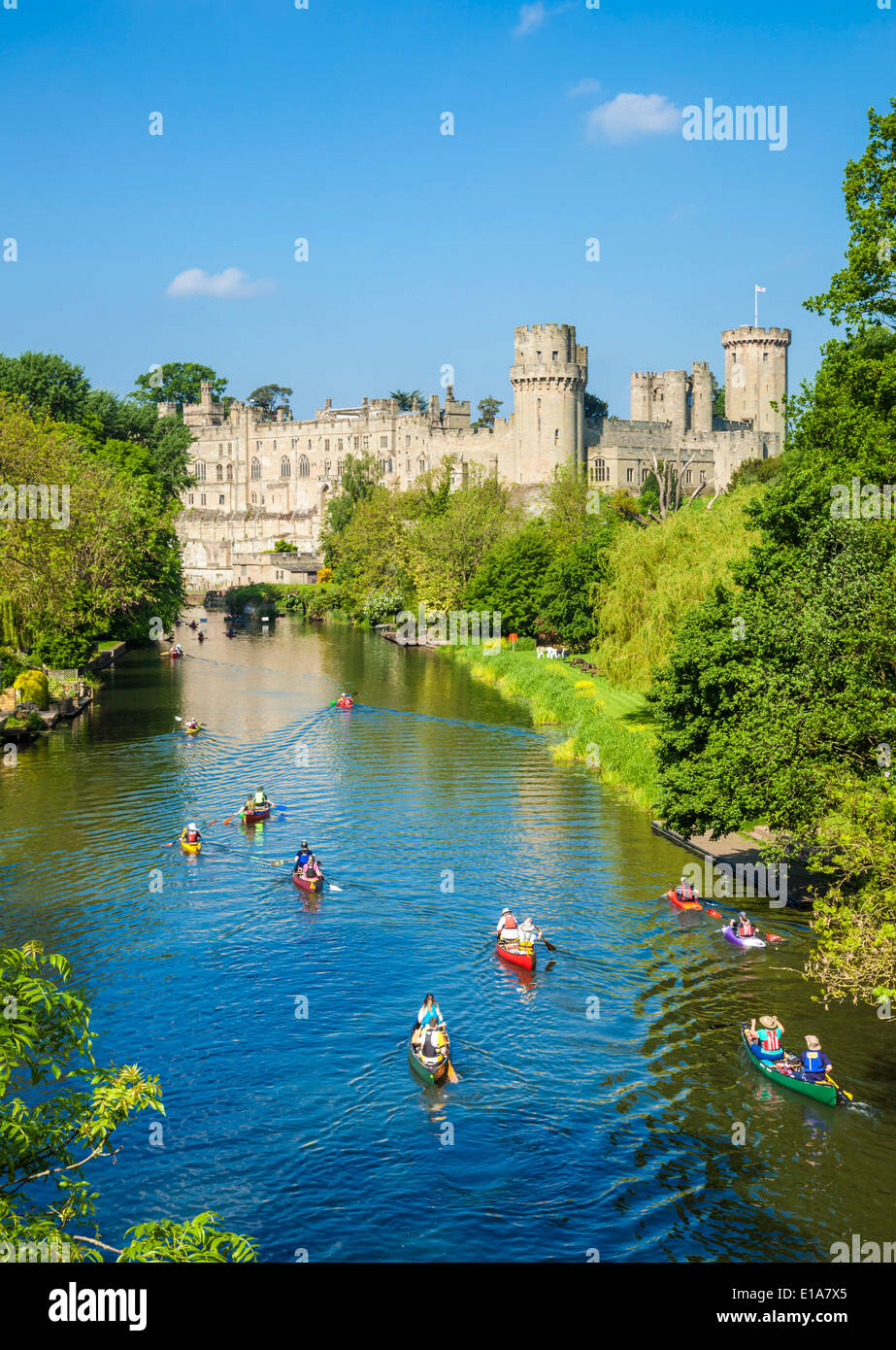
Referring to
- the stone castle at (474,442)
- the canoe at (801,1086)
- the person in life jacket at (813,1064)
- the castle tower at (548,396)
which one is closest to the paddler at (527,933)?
the canoe at (801,1086)

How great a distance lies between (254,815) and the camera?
36.5 meters

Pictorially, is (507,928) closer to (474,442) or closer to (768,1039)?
(768,1039)

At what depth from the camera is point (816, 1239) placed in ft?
53.3

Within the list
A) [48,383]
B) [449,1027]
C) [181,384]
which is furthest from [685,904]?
[181,384]

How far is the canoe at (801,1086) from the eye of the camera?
774 inches

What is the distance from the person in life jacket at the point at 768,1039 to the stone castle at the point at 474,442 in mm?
97519

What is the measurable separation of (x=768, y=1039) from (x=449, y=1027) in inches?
223

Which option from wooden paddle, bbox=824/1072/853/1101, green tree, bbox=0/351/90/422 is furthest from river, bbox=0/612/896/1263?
green tree, bbox=0/351/90/422

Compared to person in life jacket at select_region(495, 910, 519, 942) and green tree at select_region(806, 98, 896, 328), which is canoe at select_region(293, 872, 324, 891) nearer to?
person in life jacket at select_region(495, 910, 519, 942)

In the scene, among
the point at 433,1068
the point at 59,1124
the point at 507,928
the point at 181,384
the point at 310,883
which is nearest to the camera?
the point at 59,1124
